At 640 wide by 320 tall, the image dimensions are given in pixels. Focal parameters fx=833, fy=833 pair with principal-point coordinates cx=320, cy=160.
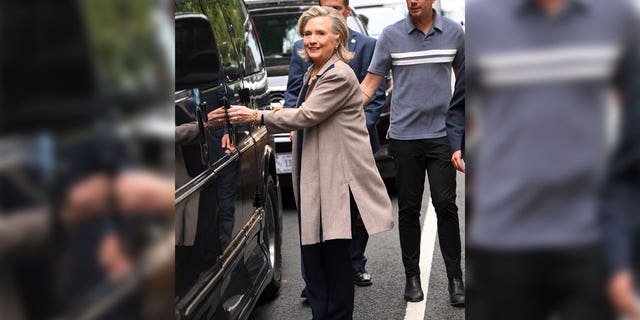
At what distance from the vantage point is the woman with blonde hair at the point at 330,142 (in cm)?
357

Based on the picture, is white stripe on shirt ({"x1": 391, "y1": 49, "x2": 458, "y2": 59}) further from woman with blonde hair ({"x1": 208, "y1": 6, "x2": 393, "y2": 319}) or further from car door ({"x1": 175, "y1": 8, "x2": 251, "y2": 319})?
car door ({"x1": 175, "y1": 8, "x2": 251, "y2": 319})

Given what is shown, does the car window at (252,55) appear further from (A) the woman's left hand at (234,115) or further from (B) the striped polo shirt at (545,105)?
(B) the striped polo shirt at (545,105)

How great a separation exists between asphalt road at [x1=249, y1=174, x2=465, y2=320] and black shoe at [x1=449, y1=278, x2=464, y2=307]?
0.04m

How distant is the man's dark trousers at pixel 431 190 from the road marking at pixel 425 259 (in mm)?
202

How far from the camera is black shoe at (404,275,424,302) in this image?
16.0ft

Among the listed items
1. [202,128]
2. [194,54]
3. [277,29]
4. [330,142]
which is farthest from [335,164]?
[277,29]

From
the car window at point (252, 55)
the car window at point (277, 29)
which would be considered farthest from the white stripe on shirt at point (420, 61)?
the car window at point (277, 29)

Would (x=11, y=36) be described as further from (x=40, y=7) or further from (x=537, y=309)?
(x=537, y=309)

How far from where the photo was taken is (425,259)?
19.2 feet

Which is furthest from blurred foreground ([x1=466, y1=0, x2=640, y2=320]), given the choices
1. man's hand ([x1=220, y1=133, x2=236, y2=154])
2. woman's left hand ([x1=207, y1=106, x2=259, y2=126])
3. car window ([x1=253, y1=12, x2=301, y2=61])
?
car window ([x1=253, y1=12, x2=301, y2=61])

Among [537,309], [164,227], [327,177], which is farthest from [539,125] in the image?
[327,177]

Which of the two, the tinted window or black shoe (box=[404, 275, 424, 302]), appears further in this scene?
black shoe (box=[404, 275, 424, 302])

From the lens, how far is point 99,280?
27.2 inches

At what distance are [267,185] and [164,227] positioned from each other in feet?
12.7
